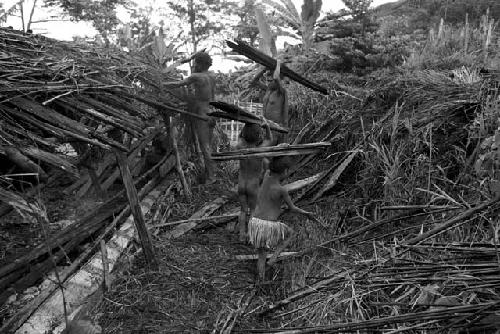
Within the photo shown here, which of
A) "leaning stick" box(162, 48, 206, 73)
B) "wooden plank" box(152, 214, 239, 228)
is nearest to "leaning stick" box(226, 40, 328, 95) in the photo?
"leaning stick" box(162, 48, 206, 73)

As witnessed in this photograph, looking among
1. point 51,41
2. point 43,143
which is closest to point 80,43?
point 51,41

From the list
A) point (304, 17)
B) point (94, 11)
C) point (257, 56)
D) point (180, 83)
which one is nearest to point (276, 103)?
point (257, 56)

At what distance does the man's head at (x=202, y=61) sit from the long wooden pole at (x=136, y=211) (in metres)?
3.39

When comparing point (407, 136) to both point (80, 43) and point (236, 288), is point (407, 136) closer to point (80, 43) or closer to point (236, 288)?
point (236, 288)

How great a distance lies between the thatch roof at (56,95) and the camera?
10.4 feet

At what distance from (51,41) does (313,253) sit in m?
4.00

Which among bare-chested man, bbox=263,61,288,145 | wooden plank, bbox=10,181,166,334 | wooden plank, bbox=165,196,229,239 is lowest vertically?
wooden plank, bbox=165,196,229,239

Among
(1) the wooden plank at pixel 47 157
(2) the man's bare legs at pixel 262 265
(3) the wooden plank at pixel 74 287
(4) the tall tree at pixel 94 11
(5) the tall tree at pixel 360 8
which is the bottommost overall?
(2) the man's bare legs at pixel 262 265

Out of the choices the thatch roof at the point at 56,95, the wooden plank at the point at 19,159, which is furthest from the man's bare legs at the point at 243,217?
the wooden plank at the point at 19,159

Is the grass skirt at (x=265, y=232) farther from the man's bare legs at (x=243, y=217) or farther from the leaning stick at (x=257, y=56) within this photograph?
the leaning stick at (x=257, y=56)

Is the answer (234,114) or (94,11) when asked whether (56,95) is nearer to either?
(234,114)

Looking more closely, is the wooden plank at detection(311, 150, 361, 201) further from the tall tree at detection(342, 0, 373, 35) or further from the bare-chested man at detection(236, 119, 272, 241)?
the tall tree at detection(342, 0, 373, 35)

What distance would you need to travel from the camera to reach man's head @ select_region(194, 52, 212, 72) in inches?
284

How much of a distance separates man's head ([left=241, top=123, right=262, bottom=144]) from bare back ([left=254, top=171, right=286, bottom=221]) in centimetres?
87
